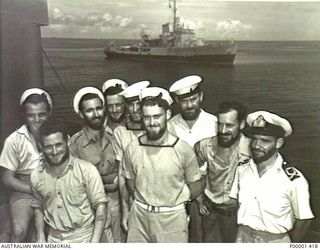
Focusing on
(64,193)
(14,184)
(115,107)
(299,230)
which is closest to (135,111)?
(115,107)

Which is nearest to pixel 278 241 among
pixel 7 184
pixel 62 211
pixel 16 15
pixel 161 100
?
pixel 161 100

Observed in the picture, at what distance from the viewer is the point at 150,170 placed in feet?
5.65

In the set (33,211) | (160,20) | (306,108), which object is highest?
(160,20)

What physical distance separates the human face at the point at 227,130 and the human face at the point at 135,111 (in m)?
0.29

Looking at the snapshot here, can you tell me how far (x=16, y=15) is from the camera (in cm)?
173

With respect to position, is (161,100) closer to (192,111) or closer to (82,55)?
(192,111)

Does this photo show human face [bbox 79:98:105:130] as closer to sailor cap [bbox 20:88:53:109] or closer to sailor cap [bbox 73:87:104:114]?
sailor cap [bbox 73:87:104:114]

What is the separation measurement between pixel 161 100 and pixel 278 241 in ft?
2.12

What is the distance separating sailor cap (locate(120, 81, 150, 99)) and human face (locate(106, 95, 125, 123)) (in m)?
0.02

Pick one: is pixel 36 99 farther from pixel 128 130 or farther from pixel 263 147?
pixel 263 147

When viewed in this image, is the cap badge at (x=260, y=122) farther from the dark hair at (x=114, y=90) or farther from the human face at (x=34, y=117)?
the human face at (x=34, y=117)

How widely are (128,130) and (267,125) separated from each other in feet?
1.61

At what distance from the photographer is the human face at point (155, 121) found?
1718 millimetres

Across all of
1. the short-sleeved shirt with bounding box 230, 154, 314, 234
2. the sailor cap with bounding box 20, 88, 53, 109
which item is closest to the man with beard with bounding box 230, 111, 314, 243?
the short-sleeved shirt with bounding box 230, 154, 314, 234
